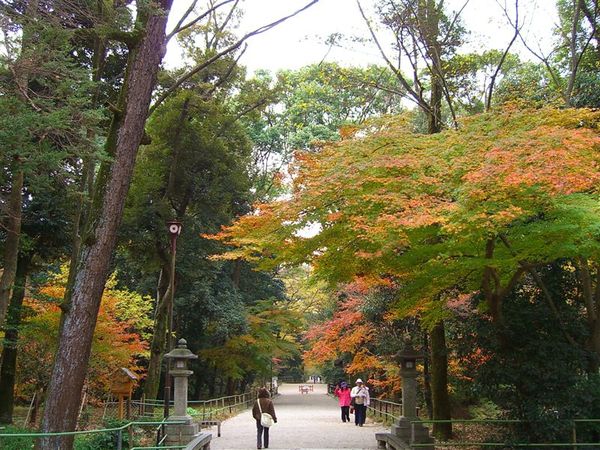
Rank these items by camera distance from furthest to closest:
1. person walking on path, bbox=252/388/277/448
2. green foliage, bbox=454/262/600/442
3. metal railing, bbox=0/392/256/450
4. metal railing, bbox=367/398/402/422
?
metal railing, bbox=367/398/402/422, person walking on path, bbox=252/388/277/448, green foliage, bbox=454/262/600/442, metal railing, bbox=0/392/256/450

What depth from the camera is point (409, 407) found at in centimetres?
1177

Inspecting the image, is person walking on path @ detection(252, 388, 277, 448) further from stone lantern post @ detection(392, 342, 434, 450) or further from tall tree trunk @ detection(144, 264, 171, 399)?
tall tree trunk @ detection(144, 264, 171, 399)

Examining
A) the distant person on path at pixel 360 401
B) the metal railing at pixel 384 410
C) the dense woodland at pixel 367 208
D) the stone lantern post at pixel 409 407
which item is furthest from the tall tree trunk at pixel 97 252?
the metal railing at pixel 384 410

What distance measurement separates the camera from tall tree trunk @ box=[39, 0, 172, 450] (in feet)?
23.0

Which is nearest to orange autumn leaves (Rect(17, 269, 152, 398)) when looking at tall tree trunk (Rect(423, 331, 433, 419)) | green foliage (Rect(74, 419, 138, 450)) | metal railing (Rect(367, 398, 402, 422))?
green foliage (Rect(74, 419, 138, 450))

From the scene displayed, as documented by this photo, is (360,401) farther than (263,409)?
Yes

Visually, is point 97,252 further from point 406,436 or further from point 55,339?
point 55,339

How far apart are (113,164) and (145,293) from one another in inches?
737

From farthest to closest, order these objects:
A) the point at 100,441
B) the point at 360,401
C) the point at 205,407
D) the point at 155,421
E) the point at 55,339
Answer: the point at 205,407 < the point at 360,401 < the point at 55,339 < the point at 155,421 < the point at 100,441

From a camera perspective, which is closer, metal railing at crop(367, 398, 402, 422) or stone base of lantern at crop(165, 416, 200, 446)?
stone base of lantern at crop(165, 416, 200, 446)

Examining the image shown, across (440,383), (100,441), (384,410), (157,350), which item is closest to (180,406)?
(100,441)

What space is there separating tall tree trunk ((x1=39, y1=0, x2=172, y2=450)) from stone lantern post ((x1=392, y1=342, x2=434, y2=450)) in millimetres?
6648

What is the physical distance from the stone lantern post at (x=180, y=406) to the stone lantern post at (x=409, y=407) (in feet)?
14.6

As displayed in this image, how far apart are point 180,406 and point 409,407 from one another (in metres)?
5.11
